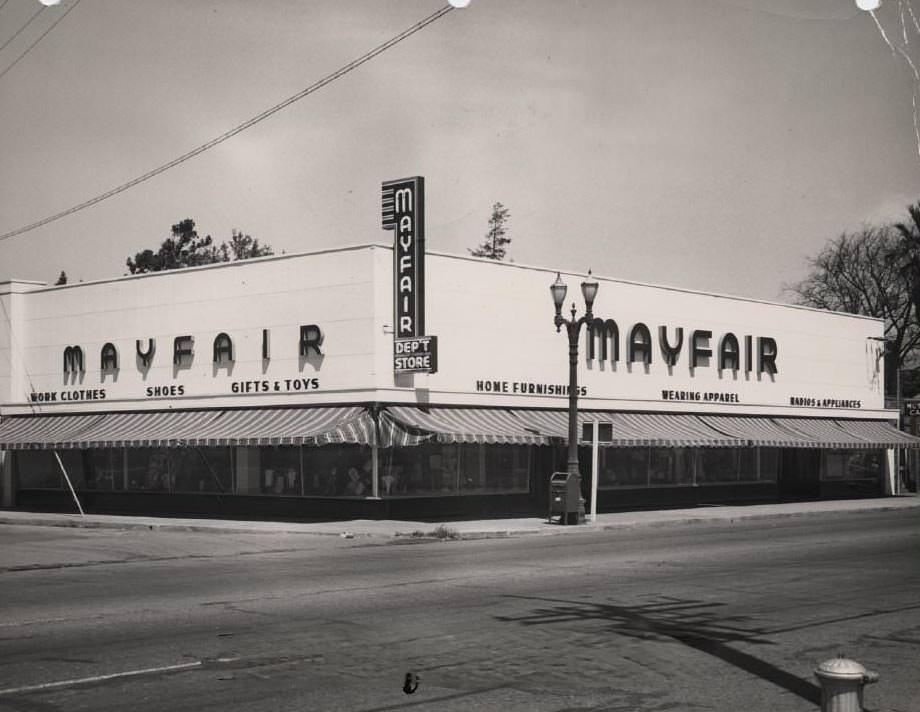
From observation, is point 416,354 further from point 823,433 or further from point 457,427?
point 823,433

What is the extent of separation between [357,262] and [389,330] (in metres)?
1.80

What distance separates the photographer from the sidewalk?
2581cm

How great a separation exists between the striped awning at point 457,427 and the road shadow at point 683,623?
48.1ft

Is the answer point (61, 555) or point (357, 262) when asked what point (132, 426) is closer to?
point (357, 262)

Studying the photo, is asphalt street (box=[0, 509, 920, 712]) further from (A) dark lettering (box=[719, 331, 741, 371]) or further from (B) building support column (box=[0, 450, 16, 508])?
(A) dark lettering (box=[719, 331, 741, 371])

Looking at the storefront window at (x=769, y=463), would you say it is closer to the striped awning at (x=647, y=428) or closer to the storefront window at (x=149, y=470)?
the striped awning at (x=647, y=428)

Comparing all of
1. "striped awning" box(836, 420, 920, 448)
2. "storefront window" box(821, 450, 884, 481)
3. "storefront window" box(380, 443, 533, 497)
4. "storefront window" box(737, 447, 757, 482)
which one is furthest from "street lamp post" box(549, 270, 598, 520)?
"striped awning" box(836, 420, 920, 448)

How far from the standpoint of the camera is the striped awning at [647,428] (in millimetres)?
32219

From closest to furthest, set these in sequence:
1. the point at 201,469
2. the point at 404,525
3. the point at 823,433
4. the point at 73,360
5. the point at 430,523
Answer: the point at 404,525
the point at 430,523
the point at 201,469
the point at 73,360
the point at 823,433

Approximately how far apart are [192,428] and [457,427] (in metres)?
7.14

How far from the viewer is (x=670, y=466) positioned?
37594 millimetres

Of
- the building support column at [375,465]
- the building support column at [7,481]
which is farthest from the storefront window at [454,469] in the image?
A: the building support column at [7,481]

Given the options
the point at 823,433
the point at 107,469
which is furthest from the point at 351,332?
the point at 823,433

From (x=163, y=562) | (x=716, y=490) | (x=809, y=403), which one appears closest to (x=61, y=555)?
(x=163, y=562)
